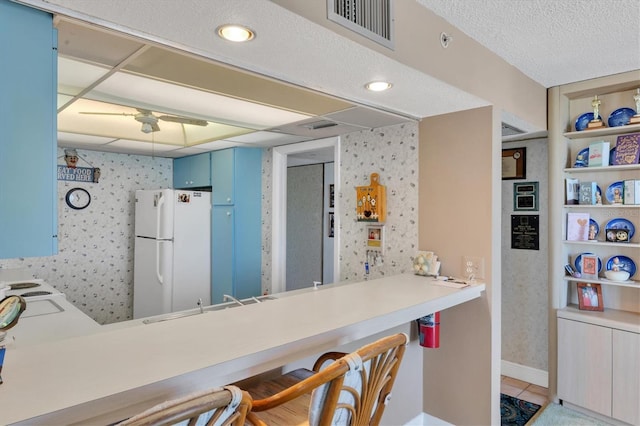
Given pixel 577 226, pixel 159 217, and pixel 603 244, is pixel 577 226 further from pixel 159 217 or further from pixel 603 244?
pixel 159 217

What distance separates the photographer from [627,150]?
2.68 m

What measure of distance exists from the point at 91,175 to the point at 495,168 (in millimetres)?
4024

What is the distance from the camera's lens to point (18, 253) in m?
1.14

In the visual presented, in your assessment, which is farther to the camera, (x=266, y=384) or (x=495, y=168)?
(x=495, y=168)

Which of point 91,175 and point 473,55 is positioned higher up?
point 473,55

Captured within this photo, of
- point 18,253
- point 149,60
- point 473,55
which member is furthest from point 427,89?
point 18,253

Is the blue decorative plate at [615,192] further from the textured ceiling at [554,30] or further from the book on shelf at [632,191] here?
the textured ceiling at [554,30]

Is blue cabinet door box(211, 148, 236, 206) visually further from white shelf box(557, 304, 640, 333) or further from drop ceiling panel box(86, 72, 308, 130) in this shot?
white shelf box(557, 304, 640, 333)

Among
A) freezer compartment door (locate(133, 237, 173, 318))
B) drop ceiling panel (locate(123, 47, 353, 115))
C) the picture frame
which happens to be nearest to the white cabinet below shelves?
drop ceiling panel (locate(123, 47, 353, 115))

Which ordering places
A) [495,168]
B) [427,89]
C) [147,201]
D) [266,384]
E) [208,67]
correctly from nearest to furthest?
[266,384] < [208,67] < [427,89] < [495,168] < [147,201]

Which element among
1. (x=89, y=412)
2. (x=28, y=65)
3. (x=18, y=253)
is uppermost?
(x=28, y=65)

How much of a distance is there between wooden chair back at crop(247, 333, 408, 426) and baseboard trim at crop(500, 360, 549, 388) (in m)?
2.54

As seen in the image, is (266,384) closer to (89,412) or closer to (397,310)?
(397,310)

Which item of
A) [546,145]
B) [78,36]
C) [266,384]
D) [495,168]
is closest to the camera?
[78,36]
